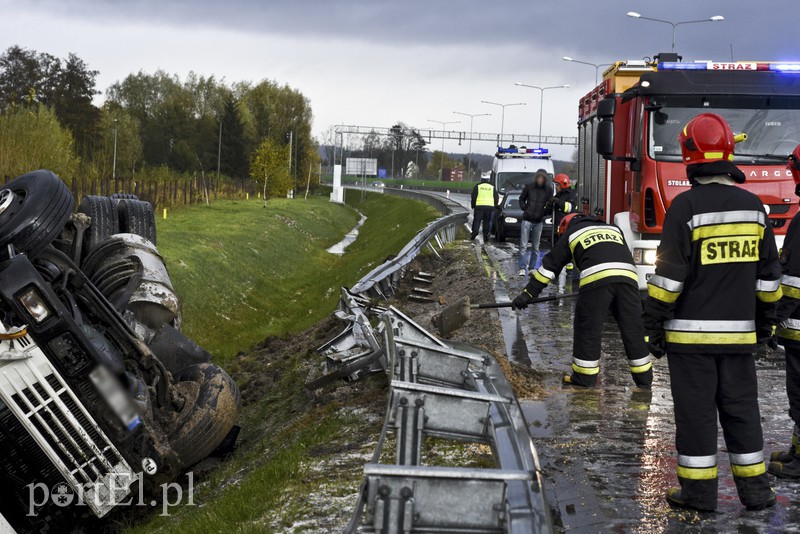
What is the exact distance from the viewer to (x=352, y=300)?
34.7 ft

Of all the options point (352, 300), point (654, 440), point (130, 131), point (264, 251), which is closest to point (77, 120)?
point (130, 131)

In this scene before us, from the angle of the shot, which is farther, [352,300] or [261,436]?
[352,300]

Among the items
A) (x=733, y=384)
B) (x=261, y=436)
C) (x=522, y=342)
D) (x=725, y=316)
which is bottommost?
(x=261, y=436)

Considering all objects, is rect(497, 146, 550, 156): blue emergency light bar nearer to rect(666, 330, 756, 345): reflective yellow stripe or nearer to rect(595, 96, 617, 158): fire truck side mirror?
rect(595, 96, 617, 158): fire truck side mirror

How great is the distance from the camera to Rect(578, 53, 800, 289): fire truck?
35.5 ft

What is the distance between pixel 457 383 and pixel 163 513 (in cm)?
280

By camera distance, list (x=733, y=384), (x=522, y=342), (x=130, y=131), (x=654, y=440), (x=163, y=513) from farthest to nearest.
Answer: (x=130, y=131)
(x=522, y=342)
(x=163, y=513)
(x=654, y=440)
(x=733, y=384)

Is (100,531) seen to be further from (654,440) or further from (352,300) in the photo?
(352,300)

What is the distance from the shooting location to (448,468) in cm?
299

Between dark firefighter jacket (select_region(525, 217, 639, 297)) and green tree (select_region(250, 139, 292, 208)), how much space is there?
1927 inches

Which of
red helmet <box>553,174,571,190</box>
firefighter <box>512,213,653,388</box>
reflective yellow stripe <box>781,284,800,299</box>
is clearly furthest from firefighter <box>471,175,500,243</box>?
reflective yellow stripe <box>781,284,800,299</box>

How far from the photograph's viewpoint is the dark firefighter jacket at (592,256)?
784 centimetres

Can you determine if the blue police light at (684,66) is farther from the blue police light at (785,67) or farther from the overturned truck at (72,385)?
the overturned truck at (72,385)

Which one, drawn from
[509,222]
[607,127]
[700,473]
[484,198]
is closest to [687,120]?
[607,127]
